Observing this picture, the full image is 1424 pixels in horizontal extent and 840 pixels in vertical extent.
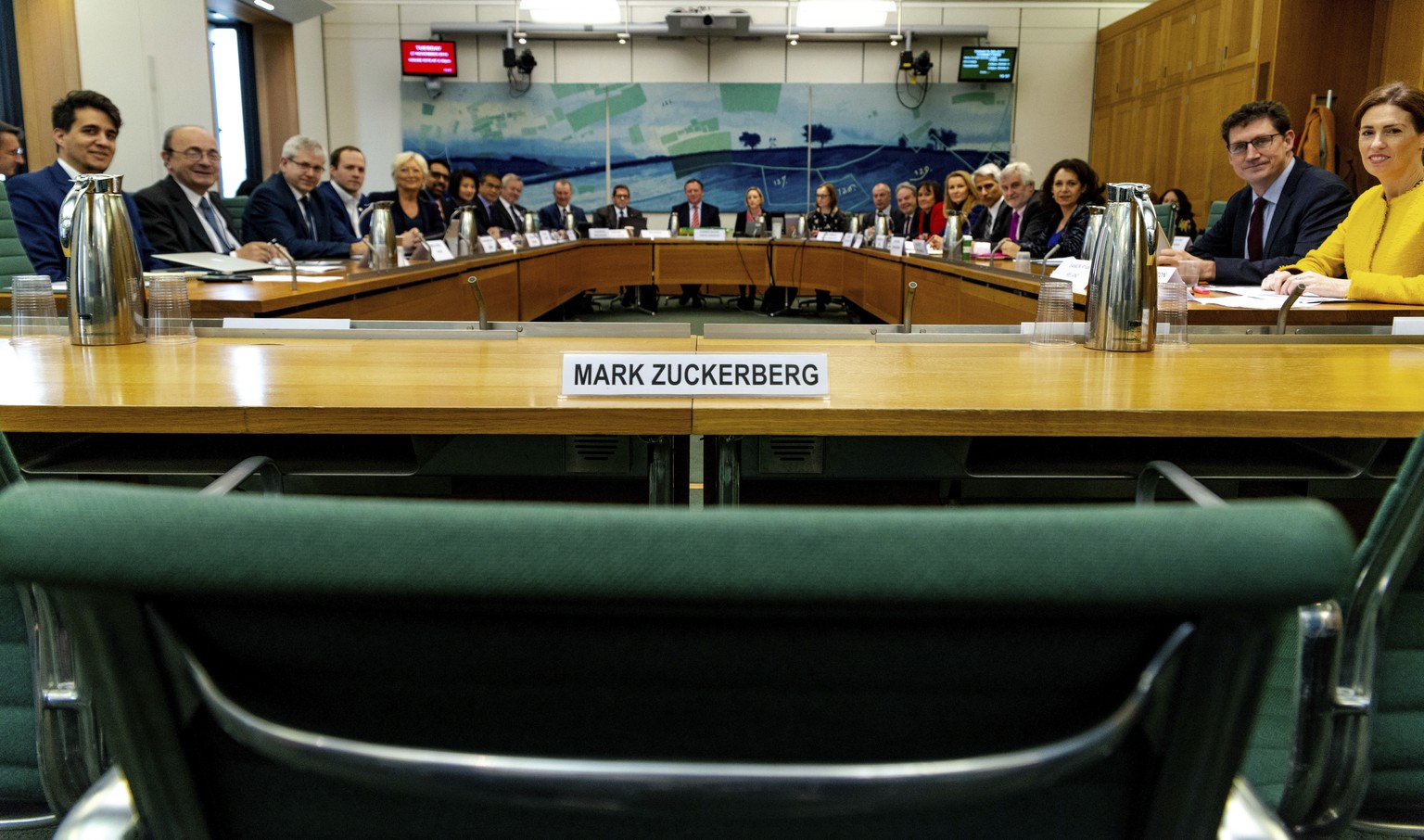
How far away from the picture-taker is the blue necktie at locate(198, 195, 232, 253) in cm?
462

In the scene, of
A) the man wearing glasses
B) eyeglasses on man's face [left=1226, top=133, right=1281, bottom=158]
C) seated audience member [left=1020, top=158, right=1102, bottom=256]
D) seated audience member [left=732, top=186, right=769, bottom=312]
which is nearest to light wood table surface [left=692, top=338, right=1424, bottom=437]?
eyeglasses on man's face [left=1226, top=133, right=1281, bottom=158]

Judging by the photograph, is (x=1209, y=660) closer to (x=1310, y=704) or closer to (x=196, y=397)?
(x=1310, y=704)

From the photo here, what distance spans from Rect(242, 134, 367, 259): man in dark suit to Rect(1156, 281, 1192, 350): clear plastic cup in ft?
12.9

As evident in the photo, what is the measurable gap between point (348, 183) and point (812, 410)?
5799mm

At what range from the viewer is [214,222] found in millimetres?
4656

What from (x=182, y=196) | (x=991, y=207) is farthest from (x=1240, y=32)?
(x=182, y=196)

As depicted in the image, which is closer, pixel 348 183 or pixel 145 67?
pixel 348 183

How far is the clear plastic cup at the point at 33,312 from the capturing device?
1.99 metres

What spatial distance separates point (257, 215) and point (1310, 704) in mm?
5201

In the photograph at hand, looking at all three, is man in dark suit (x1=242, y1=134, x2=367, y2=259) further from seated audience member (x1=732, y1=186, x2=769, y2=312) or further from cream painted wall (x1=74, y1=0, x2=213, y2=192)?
seated audience member (x1=732, y1=186, x2=769, y2=312)

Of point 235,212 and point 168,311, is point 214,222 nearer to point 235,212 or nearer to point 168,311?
point 235,212

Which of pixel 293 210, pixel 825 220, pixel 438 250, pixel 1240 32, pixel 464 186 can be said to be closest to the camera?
pixel 293 210

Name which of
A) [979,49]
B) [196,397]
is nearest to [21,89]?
[196,397]

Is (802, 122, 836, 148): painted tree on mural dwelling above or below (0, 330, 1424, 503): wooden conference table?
above
